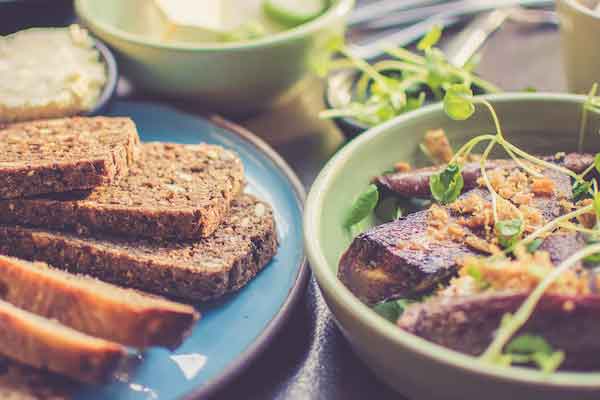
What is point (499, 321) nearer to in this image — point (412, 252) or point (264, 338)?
point (412, 252)

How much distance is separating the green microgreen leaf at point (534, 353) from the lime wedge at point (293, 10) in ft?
6.41

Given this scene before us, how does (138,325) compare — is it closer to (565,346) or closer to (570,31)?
(565,346)

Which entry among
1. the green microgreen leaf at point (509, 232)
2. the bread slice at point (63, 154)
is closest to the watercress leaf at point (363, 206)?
the green microgreen leaf at point (509, 232)

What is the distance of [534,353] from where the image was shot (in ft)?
4.29

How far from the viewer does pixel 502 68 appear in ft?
10.0

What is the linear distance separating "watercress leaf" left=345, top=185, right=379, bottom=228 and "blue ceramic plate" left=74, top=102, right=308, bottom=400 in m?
0.19

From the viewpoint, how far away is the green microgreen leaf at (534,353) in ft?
4.07

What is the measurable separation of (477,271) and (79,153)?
1280 mm

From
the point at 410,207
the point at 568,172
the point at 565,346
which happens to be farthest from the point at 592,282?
the point at 410,207

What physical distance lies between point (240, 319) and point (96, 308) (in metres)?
0.38

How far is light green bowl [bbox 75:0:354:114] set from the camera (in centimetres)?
254

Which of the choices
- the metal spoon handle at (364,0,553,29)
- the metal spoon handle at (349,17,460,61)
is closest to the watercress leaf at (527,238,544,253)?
the metal spoon handle at (349,17,460,61)

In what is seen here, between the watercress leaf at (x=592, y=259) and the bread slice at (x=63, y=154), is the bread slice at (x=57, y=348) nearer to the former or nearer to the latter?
the bread slice at (x=63, y=154)

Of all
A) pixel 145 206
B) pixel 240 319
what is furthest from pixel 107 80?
pixel 240 319
